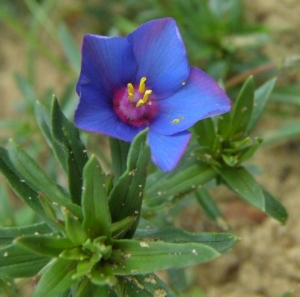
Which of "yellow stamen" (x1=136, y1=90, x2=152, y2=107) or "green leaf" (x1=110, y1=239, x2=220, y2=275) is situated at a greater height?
"yellow stamen" (x1=136, y1=90, x2=152, y2=107)

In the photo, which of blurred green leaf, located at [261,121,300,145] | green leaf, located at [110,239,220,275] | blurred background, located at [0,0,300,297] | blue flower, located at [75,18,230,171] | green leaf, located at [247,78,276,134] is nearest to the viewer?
green leaf, located at [110,239,220,275]

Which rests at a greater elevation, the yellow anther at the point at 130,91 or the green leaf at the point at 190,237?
the yellow anther at the point at 130,91

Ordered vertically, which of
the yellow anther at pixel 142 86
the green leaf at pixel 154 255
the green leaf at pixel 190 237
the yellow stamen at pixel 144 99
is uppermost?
the yellow anther at pixel 142 86

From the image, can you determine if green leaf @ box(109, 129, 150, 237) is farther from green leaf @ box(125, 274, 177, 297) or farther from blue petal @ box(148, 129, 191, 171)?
green leaf @ box(125, 274, 177, 297)

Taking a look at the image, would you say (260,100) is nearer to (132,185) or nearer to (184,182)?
(184,182)

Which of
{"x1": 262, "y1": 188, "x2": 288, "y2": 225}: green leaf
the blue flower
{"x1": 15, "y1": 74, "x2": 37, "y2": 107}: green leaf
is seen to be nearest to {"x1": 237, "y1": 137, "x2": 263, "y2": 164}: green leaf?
{"x1": 262, "y1": 188, "x2": 288, "y2": 225}: green leaf

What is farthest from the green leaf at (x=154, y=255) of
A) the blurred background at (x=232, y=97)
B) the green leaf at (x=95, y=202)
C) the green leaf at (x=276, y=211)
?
the blurred background at (x=232, y=97)

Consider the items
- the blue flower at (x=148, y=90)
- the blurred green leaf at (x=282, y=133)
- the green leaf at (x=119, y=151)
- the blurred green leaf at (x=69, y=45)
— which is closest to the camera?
the blue flower at (x=148, y=90)

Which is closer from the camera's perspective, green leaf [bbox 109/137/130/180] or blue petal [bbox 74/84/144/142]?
blue petal [bbox 74/84/144/142]

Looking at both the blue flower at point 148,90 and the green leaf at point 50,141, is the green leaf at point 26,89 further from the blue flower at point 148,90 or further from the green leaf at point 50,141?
the blue flower at point 148,90
